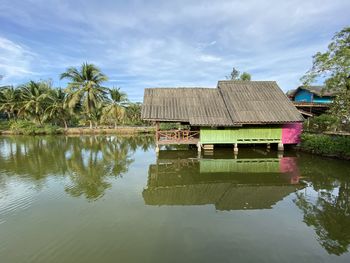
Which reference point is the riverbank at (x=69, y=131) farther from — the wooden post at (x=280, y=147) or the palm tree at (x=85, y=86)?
the wooden post at (x=280, y=147)

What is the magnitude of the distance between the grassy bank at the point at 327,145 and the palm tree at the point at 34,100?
29296 millimetres

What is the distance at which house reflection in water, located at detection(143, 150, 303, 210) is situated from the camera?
6996 millimetres

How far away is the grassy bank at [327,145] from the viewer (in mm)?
11633

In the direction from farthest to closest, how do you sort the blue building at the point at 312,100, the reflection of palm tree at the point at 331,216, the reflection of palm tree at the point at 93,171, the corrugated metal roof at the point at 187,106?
the blue building at the point at 312,100 → the corrugated metal roof at the point at 187,106 → the reflection of palm tree at the point at 93,171 → the reflection of palm tree at the point at 331,216

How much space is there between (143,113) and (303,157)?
964cm

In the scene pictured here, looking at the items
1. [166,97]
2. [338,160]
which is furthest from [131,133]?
[338,160]

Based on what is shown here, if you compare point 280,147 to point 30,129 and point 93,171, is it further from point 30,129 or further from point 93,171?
point 30,129

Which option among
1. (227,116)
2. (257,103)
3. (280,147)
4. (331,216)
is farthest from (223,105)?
(331,216)

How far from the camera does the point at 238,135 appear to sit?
1445cm

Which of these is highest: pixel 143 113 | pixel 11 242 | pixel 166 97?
pixel 166 97

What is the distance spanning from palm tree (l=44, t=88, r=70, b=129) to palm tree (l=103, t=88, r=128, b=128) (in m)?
5.31

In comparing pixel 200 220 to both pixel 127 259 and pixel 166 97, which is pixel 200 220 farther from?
pixel 166 97

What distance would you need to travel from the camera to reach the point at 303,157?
42.9 ft

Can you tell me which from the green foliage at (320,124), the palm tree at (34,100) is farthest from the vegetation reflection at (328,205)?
the palm tree at (34,100)
